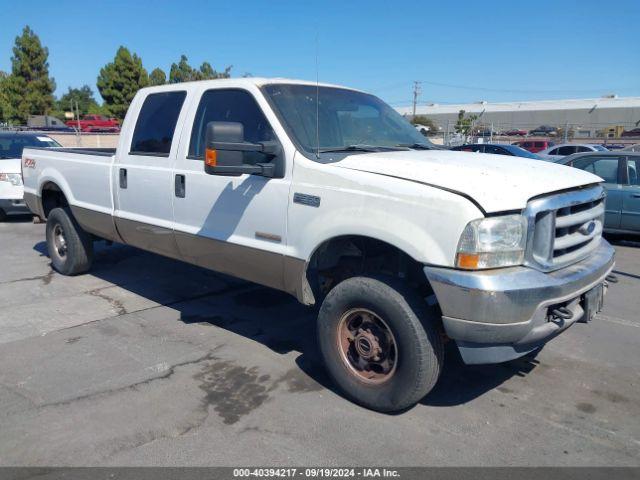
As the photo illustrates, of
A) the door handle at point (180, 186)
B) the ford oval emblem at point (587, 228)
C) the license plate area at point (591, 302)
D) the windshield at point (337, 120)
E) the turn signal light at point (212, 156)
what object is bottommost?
the license plate area at point (591, 302)

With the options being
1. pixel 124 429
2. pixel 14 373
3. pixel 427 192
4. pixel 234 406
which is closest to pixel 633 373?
pixel 427 192

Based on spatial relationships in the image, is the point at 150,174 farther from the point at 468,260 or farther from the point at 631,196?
the point at 631,196

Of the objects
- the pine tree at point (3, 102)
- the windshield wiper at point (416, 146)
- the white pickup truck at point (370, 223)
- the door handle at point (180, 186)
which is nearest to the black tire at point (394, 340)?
the white pickup truck at point (370, 223)

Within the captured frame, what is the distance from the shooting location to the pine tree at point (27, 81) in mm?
39531

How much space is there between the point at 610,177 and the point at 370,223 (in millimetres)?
7608

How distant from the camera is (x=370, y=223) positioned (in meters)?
3.41

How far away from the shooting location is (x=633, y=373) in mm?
4246

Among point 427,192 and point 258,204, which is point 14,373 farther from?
point 427,192

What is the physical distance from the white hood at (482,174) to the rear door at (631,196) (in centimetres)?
586

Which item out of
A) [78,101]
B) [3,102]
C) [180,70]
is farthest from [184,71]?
[78,101]

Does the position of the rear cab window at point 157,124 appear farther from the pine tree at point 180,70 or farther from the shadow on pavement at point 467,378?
the pine tree at point 180,70

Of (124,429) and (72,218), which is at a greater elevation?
(72,218)

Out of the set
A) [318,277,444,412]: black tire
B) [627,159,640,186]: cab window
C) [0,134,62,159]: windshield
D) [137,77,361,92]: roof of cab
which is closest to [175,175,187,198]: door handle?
[137,77,361,92]: roof of cab

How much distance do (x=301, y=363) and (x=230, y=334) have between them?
2.94 ft
